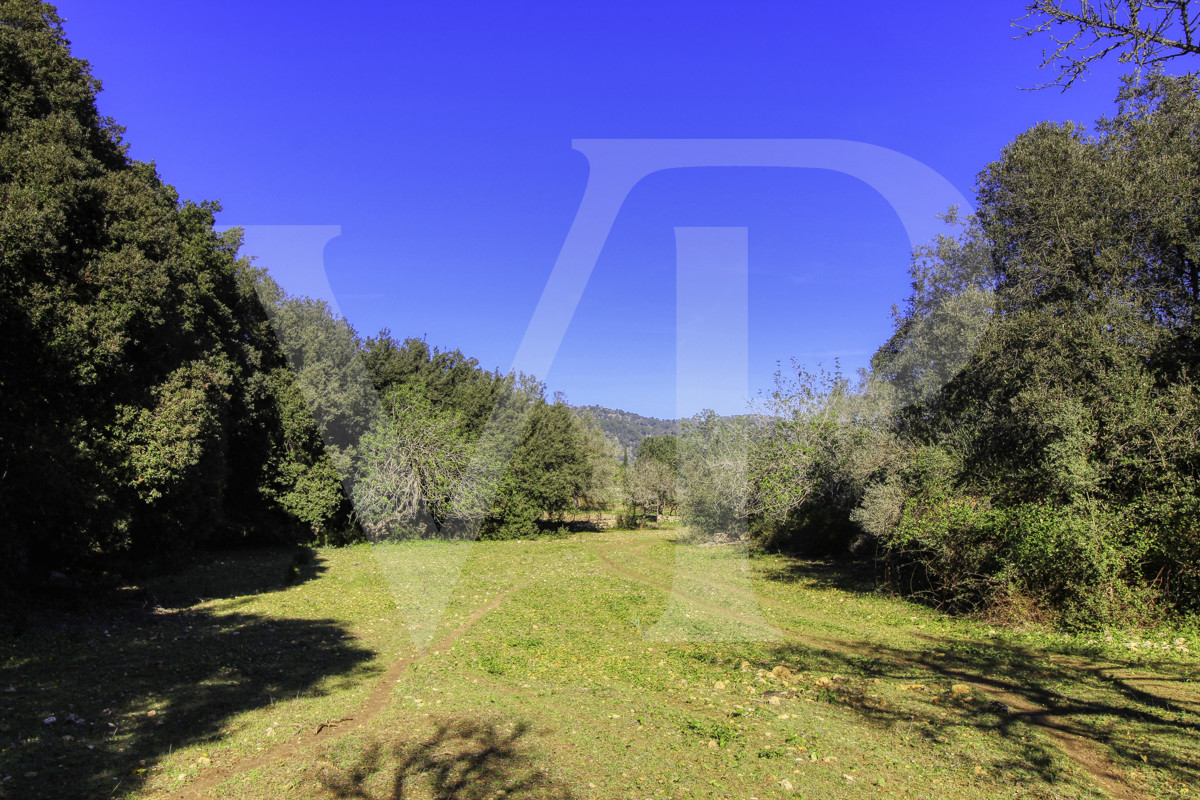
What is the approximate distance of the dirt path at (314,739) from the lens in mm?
4977

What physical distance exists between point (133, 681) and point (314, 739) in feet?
10.5

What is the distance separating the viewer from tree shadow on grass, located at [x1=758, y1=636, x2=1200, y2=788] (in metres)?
5.66

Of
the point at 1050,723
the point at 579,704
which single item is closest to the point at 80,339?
the point at 579,704

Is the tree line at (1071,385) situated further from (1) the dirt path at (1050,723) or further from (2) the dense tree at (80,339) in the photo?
(2) the dense tree at (80,339)

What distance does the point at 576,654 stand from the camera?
32.8ft

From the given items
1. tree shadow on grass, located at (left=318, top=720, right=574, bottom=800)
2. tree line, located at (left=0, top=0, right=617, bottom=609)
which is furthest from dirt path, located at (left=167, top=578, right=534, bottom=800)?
tree line, located at (left=0, top=0, right=617, bottom=609)

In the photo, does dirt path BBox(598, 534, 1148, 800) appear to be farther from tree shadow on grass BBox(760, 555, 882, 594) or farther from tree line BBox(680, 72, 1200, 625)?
tree shadow on grass BBox(760, 555, 882, 594)

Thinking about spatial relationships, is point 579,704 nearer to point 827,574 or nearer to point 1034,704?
point 1034,704

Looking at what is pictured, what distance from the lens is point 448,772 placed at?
210 inches

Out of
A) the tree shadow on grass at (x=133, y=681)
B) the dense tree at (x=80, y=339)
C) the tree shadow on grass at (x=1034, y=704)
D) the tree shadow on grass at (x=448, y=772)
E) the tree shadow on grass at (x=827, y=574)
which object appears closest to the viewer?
the tree shadow on grass at (x=448, y=772)

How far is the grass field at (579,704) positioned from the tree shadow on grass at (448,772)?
0.02 meters

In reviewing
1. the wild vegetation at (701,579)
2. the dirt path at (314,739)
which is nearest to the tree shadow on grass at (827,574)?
the wild vegetation at (701,579)

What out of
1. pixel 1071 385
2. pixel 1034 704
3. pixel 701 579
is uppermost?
pixel 1071 385

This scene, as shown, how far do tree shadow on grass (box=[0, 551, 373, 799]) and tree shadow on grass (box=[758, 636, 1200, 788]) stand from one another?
666cm
